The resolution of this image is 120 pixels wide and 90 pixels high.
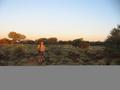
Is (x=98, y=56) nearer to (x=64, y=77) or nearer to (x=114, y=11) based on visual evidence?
(x=114, y=11)

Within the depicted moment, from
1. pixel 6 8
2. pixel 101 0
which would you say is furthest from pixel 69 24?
pixel 6 8

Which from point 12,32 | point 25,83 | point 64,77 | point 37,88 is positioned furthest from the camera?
point 12,32

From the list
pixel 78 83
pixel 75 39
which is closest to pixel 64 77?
pixel 78 83

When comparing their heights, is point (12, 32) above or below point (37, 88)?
above

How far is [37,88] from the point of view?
4.74 metres

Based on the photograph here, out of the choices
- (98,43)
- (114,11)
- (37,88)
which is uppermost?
(114,11)

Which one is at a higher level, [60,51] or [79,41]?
[79,41]

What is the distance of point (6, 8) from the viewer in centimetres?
779

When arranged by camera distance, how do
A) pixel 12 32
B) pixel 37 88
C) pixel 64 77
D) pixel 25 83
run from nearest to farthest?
pixel 37 88, pixel 25 83, pixel 64 77, pixel 12 32

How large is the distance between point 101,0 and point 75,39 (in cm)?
102

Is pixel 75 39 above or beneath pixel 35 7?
beneath

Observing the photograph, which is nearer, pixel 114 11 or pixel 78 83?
pixel 78 83

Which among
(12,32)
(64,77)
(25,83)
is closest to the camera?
(25,83)

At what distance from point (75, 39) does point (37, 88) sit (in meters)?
3.21
